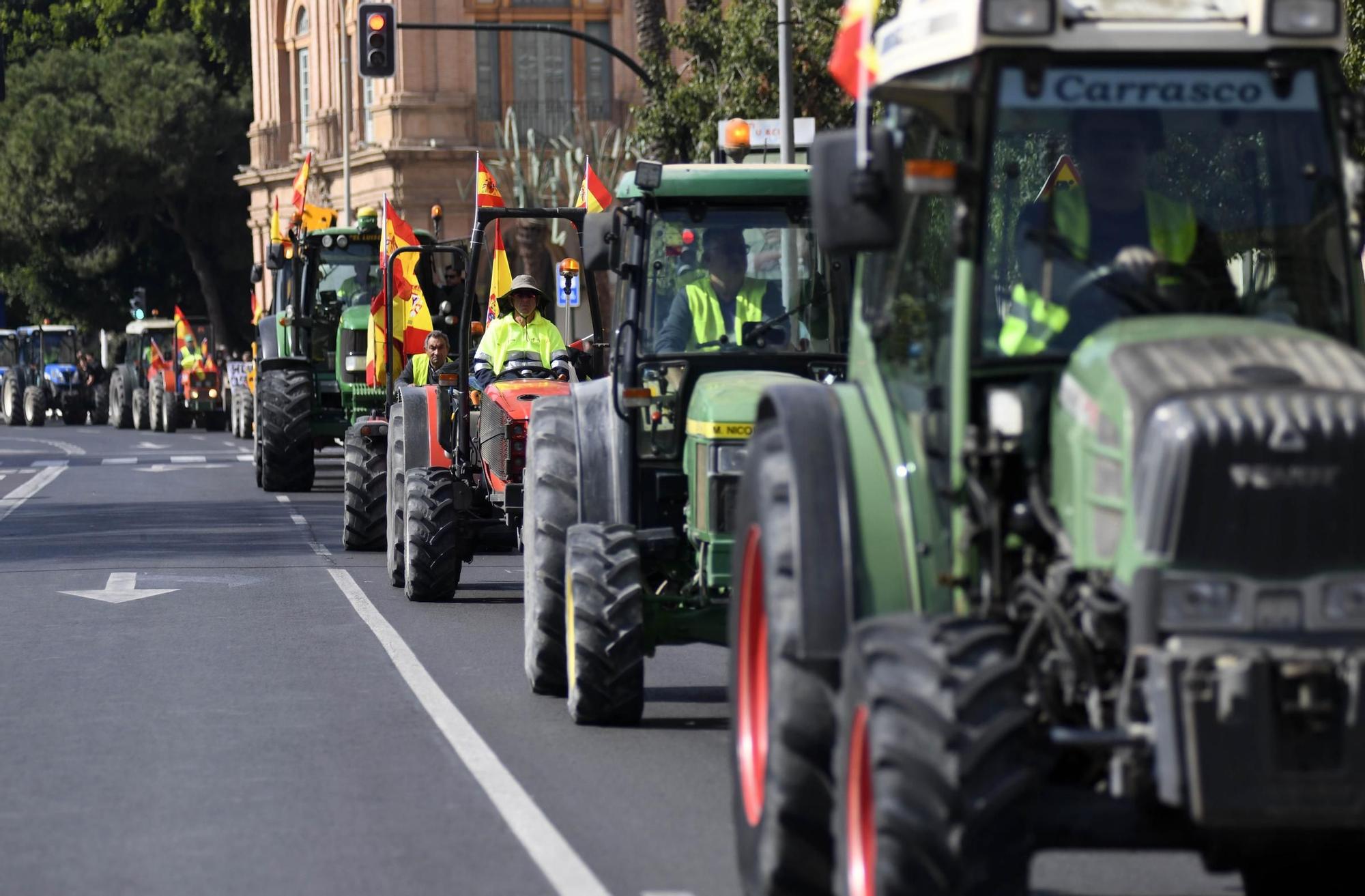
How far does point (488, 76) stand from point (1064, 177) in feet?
183

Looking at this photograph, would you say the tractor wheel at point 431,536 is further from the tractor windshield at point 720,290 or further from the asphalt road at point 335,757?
the tractor windshield at point 720,290

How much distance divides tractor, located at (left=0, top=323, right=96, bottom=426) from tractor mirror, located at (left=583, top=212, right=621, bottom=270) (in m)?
55.2

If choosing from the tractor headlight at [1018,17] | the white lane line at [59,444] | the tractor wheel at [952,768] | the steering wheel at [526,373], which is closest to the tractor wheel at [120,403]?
the white lane line at [59,444]

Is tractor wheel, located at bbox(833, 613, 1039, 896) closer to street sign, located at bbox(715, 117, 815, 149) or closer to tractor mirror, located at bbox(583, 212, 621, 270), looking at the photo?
tractor mirror, located at bbox(583, 212, 621, 270)

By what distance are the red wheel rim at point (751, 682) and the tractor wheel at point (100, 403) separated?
195 ft

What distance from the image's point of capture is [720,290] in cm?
1121

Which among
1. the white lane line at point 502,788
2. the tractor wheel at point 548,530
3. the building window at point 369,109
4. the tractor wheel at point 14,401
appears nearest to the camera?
the white lane line at point 502,788

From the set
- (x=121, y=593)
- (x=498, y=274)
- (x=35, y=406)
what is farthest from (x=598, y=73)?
(x=121, y=593)

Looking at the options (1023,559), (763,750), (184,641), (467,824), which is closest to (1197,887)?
(763,750)

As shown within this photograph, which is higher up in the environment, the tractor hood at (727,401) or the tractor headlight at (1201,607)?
the tractor hood at (727,401)

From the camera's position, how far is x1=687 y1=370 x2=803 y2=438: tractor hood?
10547 mm

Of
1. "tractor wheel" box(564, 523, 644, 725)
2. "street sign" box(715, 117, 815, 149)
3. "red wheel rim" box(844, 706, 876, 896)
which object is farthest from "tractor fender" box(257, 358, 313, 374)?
"red wheel rim" box(844, 706, 876, 896)

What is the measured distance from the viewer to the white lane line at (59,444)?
44.6 metres

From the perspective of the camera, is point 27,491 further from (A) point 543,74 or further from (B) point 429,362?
(A) point 543,74
